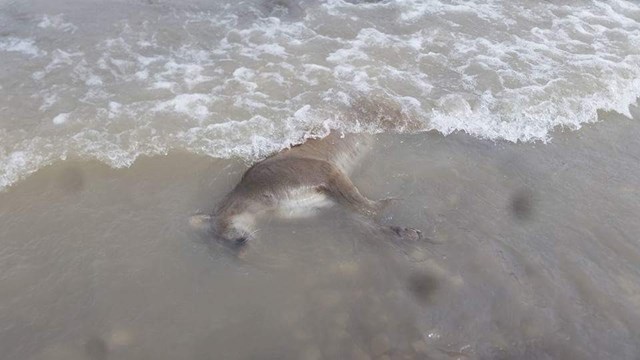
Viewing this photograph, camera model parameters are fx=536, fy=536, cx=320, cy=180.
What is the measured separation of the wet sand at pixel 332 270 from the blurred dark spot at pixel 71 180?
28 mm

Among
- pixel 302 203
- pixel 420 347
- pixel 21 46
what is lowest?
pixel 420 347

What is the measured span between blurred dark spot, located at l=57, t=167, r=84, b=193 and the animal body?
4.53ft

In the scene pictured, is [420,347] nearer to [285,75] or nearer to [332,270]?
[332,270]

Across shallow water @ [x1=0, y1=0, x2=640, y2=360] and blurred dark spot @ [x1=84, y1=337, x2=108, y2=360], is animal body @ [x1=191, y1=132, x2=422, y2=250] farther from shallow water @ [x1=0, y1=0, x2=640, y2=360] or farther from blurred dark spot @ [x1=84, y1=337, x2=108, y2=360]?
blurred dark spot @ [x1=84, y1=337, x2=108, y2=360]

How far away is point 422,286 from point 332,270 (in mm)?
825

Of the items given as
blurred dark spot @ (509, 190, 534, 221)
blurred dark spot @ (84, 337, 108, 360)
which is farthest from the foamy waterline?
blurred dark spot @ (84, 337, 108, 360)

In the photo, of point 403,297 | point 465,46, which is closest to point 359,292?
point 403,297

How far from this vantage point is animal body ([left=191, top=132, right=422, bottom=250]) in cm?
514

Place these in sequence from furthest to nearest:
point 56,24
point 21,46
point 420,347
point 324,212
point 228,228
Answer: point 56,24
point 21,46
point 324,212
point 228,228
point 420,347

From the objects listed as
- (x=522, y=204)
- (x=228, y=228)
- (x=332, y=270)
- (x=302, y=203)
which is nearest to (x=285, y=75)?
(x=302, y=203)

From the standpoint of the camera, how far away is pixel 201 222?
516 centimetres

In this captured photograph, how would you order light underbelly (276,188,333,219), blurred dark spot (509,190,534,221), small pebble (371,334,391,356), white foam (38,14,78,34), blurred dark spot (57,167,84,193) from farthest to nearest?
white foam (38,14,78,34) < blurred dark spot (509,190,534,221) < blurred dark spot (57,167,84,193) < light underbelly (276,188,333,219) < small pebble (371,334,391,356)

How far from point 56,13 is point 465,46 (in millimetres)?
6420

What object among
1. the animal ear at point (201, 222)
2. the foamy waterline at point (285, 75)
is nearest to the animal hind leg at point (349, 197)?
the foamy waterline at point (285, 75)
